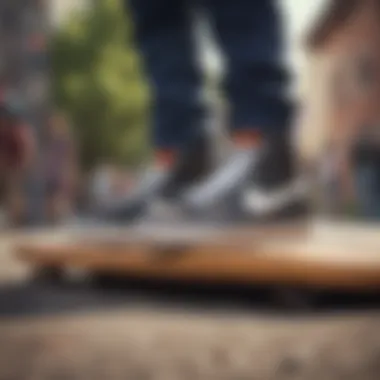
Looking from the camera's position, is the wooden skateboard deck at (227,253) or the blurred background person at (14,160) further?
the blurred background person at (14,160)

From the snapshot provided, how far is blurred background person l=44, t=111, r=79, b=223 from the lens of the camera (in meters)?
0.79

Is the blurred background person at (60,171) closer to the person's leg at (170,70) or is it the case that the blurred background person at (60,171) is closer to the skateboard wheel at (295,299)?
the person's leg at (170,70)

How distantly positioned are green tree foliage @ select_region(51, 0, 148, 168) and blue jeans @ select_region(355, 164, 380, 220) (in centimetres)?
22

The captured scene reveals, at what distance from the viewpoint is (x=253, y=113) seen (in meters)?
0.79

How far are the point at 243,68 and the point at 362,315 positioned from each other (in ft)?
0.91

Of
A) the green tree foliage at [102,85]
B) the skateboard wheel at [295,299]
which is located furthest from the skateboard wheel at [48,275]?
the skateboard wheel at [295,299]

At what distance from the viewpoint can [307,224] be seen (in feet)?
2.51

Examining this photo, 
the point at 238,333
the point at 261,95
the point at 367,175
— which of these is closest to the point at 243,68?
the point at 261,95

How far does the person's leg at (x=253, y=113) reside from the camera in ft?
2.53

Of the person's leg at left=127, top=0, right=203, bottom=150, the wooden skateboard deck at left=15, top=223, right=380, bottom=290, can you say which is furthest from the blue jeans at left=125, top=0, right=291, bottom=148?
the wooden skateboard deck at left=15, top=223, right=380, bottom=290

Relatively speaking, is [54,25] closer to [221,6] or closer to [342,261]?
[221,6]

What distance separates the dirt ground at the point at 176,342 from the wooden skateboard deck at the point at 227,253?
4 cm

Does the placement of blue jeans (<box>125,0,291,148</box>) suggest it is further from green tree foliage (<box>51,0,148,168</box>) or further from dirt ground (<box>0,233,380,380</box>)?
dirt ground (<box>0,233,380,380</box>)

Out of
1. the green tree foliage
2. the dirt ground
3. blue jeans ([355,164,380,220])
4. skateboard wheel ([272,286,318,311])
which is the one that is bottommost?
the dirt ground
